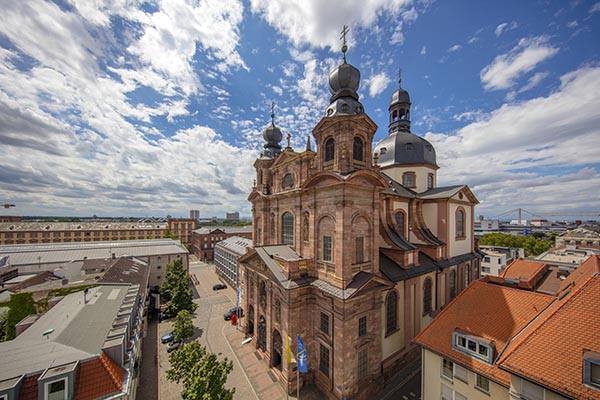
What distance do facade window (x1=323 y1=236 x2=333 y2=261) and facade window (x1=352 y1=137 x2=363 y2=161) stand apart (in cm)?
676

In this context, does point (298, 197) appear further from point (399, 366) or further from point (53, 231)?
point (53, 231)

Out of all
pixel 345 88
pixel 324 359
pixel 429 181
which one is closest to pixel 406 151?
pixel 429 181

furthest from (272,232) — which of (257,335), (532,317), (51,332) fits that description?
(532,317)

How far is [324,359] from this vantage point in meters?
16.6

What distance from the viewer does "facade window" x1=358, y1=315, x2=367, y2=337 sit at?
52.3ft

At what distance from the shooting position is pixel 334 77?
1869 cm

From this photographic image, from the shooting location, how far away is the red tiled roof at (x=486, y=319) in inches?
442

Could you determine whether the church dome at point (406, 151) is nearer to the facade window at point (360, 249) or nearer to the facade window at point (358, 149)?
the facade window at point (358, 149)

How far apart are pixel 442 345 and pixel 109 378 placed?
1822 centimetres

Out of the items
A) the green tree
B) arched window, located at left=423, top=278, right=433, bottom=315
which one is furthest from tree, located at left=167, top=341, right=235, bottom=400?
arched window, located at left=423, top=278, right=433, bottom=315

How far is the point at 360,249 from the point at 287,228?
8006 mm

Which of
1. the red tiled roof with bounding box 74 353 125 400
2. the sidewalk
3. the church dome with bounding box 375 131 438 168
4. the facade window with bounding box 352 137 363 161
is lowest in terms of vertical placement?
the sidewalk

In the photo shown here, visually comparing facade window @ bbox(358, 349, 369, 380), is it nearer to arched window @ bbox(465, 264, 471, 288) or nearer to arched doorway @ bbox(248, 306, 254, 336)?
arched doorway @ bbox(248, 306, 254, 336)

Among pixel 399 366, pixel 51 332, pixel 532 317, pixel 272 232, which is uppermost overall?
pixel 272 232
